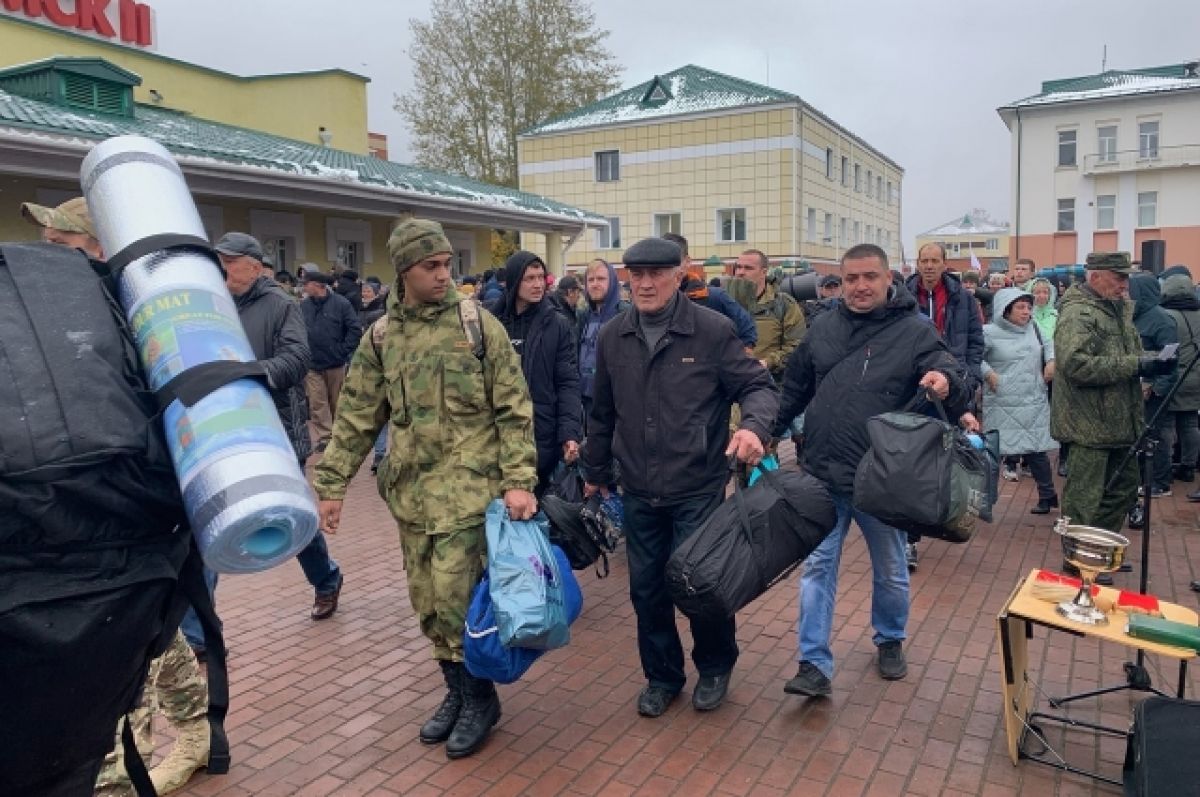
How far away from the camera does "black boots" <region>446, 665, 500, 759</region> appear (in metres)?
3.61

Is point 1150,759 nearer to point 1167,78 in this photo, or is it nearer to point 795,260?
point 795,260

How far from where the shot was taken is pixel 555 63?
33.4 meters

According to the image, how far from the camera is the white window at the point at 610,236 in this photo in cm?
3138

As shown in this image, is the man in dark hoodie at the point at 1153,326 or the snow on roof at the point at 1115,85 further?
the snow on roof at the point at 1115,85

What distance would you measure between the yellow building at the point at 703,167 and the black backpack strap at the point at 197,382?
90.9 feet

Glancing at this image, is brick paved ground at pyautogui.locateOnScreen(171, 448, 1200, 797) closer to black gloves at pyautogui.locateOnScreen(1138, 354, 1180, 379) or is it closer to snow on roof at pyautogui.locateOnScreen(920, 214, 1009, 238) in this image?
black gloves at pyautogui.locateOnScreen(1138, 354, 1180, 379)

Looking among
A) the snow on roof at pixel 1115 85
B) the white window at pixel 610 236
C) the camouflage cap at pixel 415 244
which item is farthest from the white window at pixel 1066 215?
the camouflage cap at pixel 415 244

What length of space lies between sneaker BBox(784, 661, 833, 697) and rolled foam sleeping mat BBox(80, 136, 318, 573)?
2.90 m

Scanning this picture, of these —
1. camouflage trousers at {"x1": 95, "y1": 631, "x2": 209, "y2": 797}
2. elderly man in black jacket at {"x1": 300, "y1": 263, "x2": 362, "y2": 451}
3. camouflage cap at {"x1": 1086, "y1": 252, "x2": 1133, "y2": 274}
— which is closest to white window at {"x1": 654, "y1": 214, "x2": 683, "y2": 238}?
elderly man in black jacket at {"x1": 300, "y1": 263, "x2": 362, "y2": 451}

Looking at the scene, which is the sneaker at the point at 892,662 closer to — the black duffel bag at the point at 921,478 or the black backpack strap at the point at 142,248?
the black duffel bag at the point at 921,478

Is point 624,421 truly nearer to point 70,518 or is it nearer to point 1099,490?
point 70,518

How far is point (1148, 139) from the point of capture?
4119 cm

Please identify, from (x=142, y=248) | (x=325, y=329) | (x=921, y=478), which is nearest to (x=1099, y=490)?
(x=921, y=478)

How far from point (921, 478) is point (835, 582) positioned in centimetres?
83
